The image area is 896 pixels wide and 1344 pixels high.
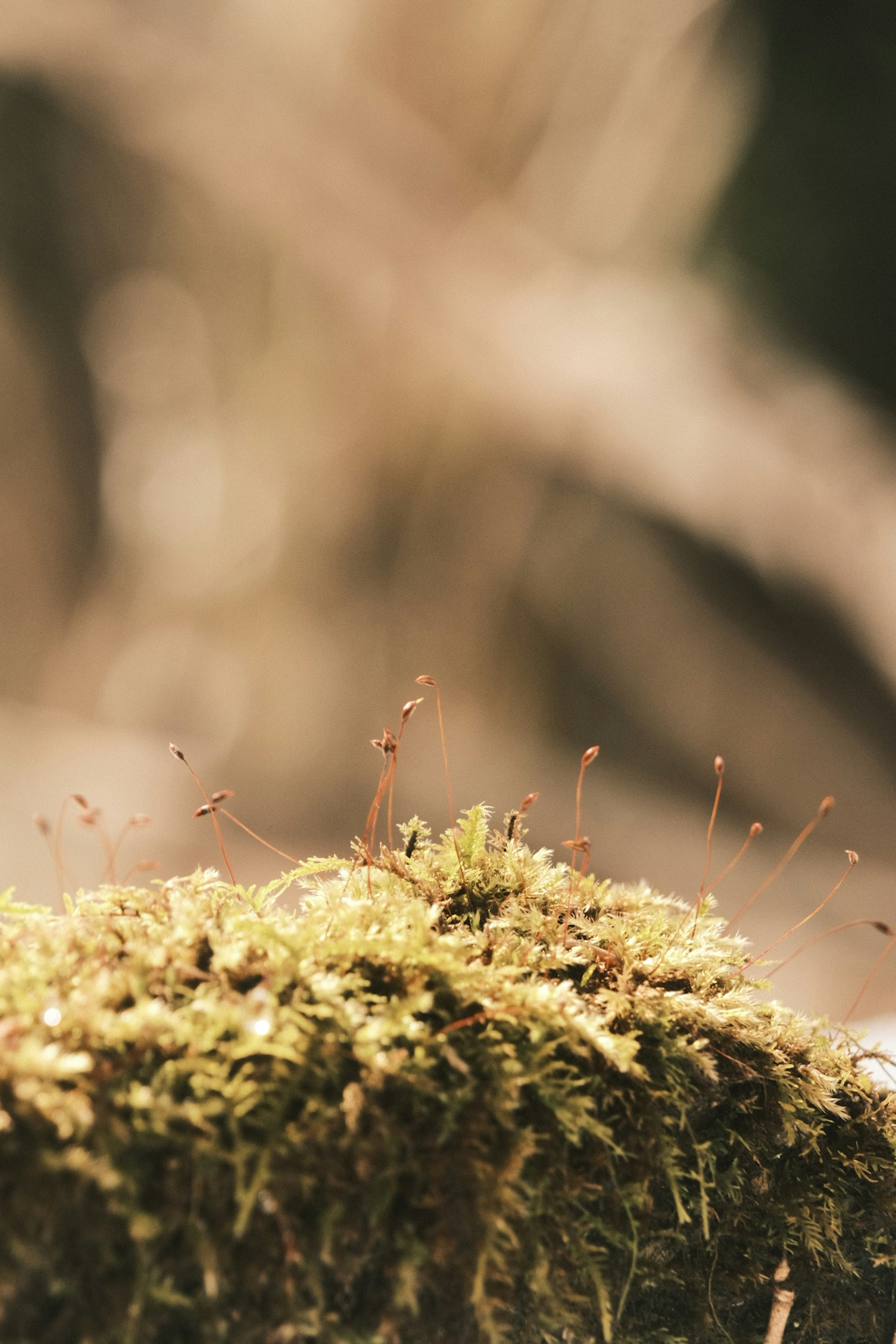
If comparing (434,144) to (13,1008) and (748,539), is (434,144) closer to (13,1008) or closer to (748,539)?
(748,539)

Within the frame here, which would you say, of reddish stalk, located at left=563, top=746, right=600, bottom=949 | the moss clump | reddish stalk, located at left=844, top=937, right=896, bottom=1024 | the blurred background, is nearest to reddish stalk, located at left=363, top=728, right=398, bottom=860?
the moss clump

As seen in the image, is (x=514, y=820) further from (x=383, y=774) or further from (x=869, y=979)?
(x=869, y=979)

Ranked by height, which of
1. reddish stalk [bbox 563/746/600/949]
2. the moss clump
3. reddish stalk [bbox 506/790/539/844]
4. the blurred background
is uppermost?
the blurred background

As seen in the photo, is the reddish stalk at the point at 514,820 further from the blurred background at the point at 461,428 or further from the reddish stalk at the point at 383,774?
the blurred background at the point at 461,428

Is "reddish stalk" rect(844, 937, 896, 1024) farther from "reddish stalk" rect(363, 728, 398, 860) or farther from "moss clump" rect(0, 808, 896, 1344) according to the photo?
"reddish stalk" rect(363, 728, 398, 860)

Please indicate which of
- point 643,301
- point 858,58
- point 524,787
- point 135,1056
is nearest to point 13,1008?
point 135,1056
